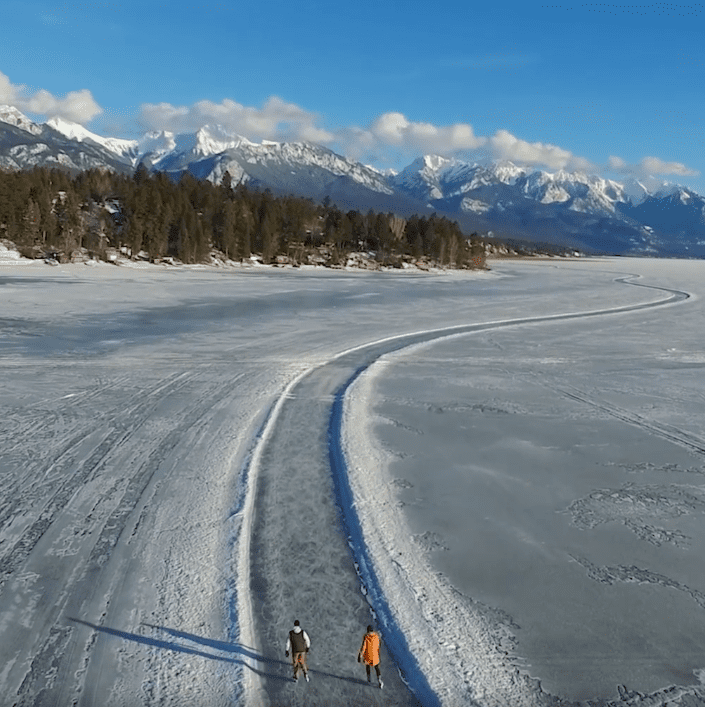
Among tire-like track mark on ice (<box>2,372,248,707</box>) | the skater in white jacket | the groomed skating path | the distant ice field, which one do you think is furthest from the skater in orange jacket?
tire-like track mark on ice (<box>2,372,248,707</box>)

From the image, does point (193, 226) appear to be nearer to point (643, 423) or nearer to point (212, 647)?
point (643, 423)

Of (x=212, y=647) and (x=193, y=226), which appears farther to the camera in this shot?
(x=193, y=226)

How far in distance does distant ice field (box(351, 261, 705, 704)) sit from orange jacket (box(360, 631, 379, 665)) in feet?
2.79

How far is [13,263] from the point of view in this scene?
52.3m

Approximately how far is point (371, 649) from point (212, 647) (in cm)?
132

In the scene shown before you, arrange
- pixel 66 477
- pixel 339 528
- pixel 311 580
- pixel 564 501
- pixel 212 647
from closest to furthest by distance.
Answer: pixel 212 647, pixel 311 580, pixel 339 528, pixel 564 501, pixel 66 477

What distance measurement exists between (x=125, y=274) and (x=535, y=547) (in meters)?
48.4

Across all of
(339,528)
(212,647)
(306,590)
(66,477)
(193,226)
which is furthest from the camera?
(193,226)

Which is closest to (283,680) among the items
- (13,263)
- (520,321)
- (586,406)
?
(586,406)

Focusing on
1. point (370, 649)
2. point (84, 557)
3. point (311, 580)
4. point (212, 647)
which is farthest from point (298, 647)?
point (84, 557)

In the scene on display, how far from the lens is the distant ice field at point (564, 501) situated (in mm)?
4594

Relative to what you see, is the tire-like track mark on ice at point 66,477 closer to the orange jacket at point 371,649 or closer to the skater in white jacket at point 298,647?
the skater in white jacket at point 298,647

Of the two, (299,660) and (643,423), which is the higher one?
(643,423)

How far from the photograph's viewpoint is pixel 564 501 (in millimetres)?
7098
